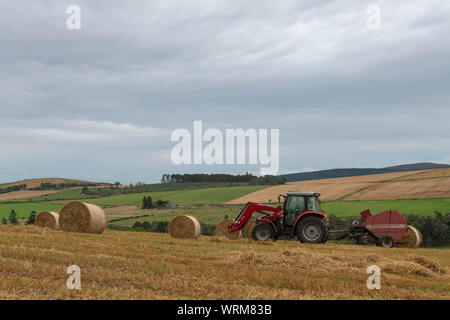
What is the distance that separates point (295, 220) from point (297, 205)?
720 mm

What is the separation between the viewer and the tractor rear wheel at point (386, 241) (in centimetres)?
2464

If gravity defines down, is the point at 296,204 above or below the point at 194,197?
above

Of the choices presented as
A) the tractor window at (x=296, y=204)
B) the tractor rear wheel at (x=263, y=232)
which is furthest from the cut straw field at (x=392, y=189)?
the tractor rear wheel at (x=263, y=232)

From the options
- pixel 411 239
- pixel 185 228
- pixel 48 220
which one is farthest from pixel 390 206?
pixel 48 220

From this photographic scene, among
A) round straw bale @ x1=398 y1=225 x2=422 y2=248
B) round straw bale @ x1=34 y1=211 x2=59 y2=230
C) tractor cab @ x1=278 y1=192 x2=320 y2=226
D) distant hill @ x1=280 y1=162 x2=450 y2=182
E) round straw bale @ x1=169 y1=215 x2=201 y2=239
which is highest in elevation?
distant hill @ x1=280 y1=162 x2=450 y2=182

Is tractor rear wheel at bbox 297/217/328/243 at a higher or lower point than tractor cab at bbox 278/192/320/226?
lower

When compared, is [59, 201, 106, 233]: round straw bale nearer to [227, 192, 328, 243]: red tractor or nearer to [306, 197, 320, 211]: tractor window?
[227, 192, 328, 243]: red tractor

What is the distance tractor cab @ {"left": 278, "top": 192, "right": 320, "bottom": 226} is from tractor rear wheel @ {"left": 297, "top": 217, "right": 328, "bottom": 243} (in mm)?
498

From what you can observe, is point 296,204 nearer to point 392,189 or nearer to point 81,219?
point 81,219

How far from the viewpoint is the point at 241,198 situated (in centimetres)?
7162

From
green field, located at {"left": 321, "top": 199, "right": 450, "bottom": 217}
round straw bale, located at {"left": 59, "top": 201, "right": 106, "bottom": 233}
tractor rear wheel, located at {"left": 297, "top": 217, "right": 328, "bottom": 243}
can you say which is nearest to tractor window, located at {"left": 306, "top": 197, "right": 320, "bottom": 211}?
tractor rear wheel, located at {"left": 297, "top": 217, "right": 328, "bottom": 243}

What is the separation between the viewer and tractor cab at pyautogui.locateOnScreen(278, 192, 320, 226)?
20.2 metres

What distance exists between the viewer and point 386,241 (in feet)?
81.6
